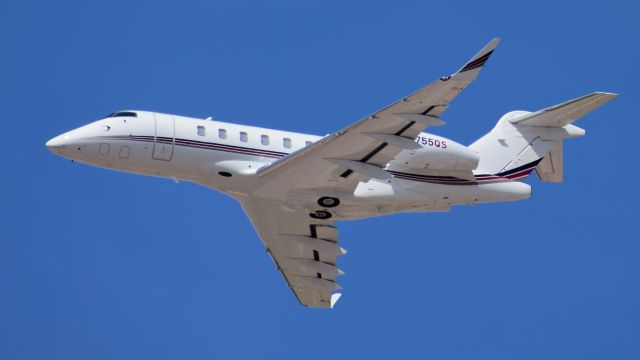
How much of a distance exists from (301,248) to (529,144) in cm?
642

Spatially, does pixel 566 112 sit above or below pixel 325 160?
above

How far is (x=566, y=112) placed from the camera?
2620 centimetres

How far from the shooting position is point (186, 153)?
2461 cm

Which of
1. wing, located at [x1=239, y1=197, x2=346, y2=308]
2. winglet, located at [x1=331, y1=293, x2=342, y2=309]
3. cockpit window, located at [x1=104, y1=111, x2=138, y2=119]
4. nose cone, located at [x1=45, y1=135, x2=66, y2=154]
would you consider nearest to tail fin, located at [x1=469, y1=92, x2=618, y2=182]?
wing, located at [x1=239, y1=197, x2=346, y2=308]

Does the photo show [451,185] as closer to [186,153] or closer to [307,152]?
[307,152]

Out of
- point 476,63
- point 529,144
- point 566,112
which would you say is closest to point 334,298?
point 529,144

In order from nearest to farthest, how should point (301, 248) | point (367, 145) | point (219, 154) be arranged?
point (367, 145)
point (219, 154)
point (301, 248)

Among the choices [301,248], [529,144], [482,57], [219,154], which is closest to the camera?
[482,57]

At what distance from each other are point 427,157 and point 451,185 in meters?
1.14

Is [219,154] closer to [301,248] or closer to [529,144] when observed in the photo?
[301,248]

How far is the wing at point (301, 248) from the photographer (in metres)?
26.3

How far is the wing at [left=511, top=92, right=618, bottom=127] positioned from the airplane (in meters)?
0.03

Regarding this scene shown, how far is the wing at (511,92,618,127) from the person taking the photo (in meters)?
24.6

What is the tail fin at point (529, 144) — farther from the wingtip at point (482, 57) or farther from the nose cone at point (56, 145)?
the nose cone at point (56, 145)
